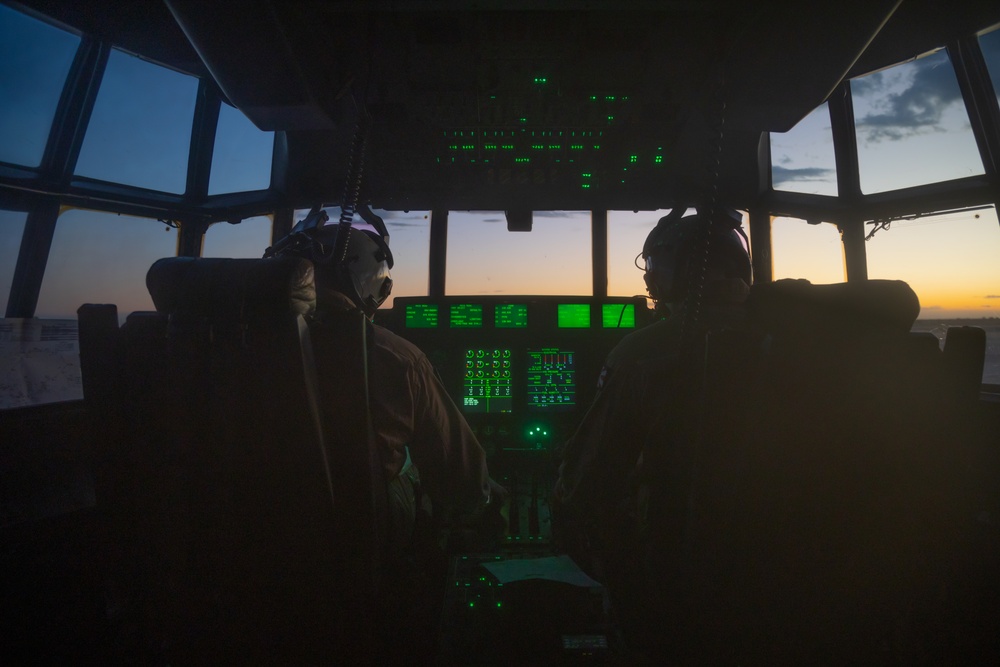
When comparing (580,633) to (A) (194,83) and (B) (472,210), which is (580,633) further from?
(A) (194,83)

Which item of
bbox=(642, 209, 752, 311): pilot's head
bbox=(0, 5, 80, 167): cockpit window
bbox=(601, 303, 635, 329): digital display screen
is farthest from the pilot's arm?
bbox=(0, 5, 80, 167): cockpit window

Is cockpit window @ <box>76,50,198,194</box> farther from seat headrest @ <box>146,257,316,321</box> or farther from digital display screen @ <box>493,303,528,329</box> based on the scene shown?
seat headrest @ <box>146,257,316,321</box>

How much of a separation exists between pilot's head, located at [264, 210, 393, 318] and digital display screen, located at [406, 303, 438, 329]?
424 mm

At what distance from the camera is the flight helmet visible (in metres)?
1.47

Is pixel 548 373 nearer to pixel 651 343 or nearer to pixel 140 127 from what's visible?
pixel 651 343

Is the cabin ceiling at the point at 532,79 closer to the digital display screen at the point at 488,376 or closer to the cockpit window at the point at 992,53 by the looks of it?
the cockpit window at the point at 992,53

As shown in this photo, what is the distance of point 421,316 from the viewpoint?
2.19m

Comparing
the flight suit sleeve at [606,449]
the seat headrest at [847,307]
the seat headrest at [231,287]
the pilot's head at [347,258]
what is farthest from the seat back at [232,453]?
the seat headrest at [847,307]

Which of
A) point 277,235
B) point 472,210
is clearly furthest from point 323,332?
point 277,235

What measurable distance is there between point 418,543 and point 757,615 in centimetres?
92

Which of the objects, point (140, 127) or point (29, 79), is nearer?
point (29, 79)

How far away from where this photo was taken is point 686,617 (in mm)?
975

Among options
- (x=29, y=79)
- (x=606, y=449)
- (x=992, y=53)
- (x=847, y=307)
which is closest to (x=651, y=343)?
(x=606, y=449)

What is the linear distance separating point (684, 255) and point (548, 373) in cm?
93
